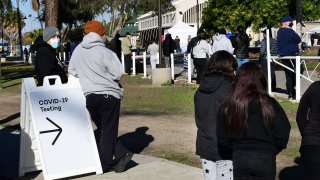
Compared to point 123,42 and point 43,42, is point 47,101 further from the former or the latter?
point 123,42

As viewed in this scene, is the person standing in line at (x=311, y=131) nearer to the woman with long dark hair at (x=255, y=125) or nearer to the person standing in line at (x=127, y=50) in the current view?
the woman with long dark hair at (x=255, y=125)

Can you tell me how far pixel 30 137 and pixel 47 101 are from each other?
0.66 metres

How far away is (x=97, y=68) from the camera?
6.72 m

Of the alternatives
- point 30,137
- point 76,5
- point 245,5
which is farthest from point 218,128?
point 76,5

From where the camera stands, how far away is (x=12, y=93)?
1902cm

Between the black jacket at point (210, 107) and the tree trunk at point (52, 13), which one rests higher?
the tree trunk at point (52, 13)

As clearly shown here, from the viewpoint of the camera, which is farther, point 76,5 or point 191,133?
point 76,5

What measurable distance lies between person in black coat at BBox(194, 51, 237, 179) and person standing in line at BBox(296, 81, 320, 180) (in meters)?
0.65

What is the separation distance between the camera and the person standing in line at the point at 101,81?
6.73 m

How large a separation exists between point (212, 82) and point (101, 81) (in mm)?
2204

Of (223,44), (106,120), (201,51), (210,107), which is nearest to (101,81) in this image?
(106,120)

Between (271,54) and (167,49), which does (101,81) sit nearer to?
(271,54)

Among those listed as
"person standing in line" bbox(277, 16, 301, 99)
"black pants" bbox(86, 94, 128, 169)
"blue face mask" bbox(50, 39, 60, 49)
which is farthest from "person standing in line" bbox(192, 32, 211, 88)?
"black pants" bbox(86, 94, 128, 169)

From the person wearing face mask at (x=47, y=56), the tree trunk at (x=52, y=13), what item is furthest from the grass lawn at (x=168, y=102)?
the tree trunk at (x=52, y=13)
